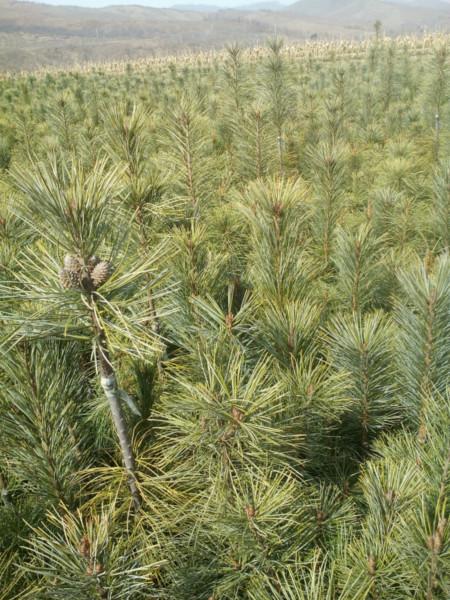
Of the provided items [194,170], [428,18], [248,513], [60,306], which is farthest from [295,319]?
[428,18]

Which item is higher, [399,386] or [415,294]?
[415,294]

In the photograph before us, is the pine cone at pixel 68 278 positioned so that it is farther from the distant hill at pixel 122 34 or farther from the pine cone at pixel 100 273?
the distant hill at pixel 122 34

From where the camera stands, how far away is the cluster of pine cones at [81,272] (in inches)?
32.1

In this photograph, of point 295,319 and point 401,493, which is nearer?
point 401,493

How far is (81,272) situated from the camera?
0.83m

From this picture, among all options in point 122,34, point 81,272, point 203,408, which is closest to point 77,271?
point 81,272

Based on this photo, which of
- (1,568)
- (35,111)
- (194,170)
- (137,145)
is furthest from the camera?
(35,111)

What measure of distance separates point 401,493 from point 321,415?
0.39 meters

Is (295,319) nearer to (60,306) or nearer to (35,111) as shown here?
(60,306)

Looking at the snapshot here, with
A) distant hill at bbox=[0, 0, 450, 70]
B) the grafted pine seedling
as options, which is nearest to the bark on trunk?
the grafted pine seedling

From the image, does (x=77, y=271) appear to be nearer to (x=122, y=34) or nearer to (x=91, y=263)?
(x=91, y=263)

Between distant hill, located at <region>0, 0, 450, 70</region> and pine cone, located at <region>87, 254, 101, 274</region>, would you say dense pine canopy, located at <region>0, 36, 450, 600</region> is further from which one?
distant hill, located at <region>0, 0, 450, 70</region>

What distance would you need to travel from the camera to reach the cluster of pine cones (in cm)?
81

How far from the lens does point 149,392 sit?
1.43 m
